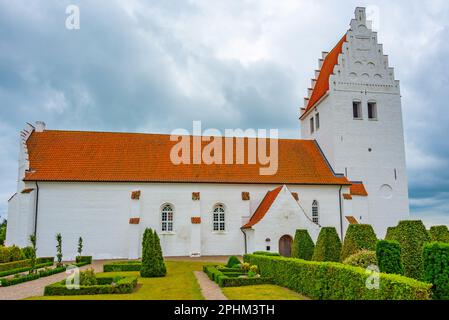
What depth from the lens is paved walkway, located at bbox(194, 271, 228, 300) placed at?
11.8 meters

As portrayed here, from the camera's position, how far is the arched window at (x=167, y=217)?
26.3 meters

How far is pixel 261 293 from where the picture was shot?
12.8 metres

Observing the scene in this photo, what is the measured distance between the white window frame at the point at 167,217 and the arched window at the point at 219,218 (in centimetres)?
286

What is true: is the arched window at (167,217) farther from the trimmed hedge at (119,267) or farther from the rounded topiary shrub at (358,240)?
the rounded topiary shrub at (358,240)

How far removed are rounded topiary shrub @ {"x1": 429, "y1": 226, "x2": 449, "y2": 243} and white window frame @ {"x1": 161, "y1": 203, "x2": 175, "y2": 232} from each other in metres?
16.0

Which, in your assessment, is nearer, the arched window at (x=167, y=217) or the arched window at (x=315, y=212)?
the arched window at (x=167, y=217)

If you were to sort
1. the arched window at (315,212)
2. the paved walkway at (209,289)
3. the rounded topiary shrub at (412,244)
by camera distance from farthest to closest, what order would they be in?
the arched window at (315,212) < the rounded topiary shrub at (412,244) < the paved walkway at (209,289)

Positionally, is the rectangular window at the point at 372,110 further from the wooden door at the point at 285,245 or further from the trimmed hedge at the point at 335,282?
the trimmed hedge at the point at 335,282

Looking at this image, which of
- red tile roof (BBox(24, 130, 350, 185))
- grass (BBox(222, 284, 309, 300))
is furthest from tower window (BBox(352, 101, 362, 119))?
Answer: grass (BBox(222, 284, 309, 300))

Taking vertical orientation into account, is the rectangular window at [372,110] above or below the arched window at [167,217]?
above

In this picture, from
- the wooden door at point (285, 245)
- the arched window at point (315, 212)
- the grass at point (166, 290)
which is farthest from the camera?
the arched window at point (315, 212)

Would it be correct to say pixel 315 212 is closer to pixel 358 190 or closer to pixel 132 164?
pixel 358 190

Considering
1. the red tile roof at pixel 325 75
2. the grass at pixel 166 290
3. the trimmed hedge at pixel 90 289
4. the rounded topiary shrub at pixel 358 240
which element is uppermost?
the red tile roof at pixel 325 75

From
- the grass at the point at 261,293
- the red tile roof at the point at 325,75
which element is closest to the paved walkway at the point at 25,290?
the grass at the point at 261,293
